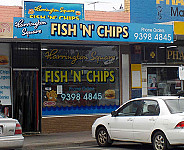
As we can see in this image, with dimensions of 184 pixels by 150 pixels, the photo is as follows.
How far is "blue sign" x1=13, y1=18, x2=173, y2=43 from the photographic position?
15039 millimetres

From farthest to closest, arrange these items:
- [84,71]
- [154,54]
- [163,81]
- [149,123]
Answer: [163,81] < [154,54] < [84,71] < [149,123]

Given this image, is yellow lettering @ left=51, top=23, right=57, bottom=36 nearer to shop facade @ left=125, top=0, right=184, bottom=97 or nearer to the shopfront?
the shopfront

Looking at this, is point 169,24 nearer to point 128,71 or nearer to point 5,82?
point 128,71

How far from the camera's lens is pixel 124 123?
12922mm

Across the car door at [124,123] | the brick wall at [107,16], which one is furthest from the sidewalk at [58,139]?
the brick wall at [107,16]

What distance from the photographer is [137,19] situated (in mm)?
18891

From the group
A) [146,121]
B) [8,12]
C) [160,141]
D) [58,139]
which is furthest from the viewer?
[8,12]

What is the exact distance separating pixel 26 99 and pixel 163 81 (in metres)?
6.41

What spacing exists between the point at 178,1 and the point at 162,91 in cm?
417

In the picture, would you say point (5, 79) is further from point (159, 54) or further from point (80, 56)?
point (159, 54)

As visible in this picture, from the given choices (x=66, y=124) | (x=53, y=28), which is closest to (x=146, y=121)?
(x=53, y=28)

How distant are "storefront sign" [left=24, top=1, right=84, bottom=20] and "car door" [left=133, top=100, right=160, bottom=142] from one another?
6122 millimetres

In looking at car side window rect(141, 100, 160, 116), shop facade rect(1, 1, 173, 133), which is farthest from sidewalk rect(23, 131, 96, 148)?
car side window rect(141, 100, 160, 116)

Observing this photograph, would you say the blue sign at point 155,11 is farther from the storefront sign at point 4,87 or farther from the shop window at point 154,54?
the storefront sign at point 4,87
